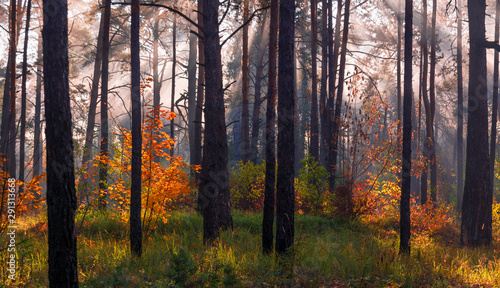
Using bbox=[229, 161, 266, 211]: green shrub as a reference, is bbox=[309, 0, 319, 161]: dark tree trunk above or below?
above

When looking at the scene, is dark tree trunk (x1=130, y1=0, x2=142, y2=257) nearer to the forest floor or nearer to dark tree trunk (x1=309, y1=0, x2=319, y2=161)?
the forest floor

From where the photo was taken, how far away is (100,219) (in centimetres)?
941

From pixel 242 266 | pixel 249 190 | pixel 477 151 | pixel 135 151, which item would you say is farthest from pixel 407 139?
pixel 249 190

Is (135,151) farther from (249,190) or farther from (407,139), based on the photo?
(249,190)

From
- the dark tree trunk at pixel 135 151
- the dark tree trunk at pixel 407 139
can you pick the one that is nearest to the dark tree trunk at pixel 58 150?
the dark tree trunk at pixel 135 151

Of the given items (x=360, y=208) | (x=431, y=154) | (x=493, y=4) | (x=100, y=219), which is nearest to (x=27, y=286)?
(x=100, y=219)

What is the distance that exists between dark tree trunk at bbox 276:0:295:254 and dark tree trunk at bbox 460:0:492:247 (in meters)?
6.34

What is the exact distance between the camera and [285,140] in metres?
6.33

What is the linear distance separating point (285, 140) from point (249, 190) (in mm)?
7419

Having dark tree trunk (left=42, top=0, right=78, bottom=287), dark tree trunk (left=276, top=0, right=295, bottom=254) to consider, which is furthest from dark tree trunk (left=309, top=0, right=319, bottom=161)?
dark tree trunk (left=42, top=0, right=78, bottom=287)

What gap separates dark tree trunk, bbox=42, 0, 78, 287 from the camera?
3904 mm

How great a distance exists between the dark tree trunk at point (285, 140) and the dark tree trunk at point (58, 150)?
355 cm

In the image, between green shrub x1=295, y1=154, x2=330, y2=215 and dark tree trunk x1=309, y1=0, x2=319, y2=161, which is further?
dark tree trunk x1=309, y1=0, x2=319, y2=161

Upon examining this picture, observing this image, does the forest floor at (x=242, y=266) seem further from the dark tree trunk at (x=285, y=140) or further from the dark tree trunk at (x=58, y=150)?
the dark tree trunk at (x=58, y=150)
